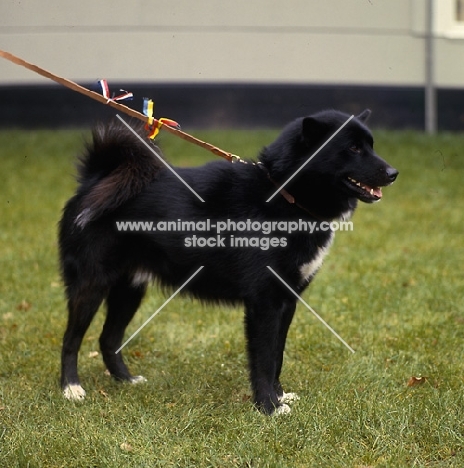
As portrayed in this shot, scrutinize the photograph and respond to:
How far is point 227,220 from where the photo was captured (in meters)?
3.78

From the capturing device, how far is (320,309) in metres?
5.36

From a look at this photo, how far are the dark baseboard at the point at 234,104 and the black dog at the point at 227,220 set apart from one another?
7015 mm

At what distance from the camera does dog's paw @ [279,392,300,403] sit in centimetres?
382

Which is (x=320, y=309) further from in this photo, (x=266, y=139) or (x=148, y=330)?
(x=266, y=139)

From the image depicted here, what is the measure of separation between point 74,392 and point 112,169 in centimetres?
115

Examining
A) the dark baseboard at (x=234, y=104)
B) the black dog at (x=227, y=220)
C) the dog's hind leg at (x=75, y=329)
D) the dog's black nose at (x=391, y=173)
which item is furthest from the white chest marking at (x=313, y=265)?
the dark baseboard at (x=234, y=104)

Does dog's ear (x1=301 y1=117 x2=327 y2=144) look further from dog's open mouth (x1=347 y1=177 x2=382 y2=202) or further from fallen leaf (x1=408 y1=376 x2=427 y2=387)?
fallen leaf (x1=408 y1=376 x2=427 y2=387)

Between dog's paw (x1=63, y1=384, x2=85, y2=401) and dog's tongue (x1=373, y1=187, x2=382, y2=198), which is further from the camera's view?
dog's paw (x1=63, y1=384, x2=85, y2=401)

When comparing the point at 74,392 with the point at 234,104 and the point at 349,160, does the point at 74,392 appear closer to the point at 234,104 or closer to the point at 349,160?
the point at 349,160

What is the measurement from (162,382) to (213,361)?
445 mm

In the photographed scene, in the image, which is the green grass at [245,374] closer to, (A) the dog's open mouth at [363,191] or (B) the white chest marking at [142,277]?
(B) the white chest marking at [142,277]

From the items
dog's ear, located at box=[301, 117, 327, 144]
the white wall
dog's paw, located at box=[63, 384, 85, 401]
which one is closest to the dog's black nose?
dog's ear, located at box=[301, 117, 327, 144]

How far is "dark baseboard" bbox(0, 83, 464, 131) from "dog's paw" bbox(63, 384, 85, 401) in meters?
7.21

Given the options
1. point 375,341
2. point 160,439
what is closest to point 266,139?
point 375,341
